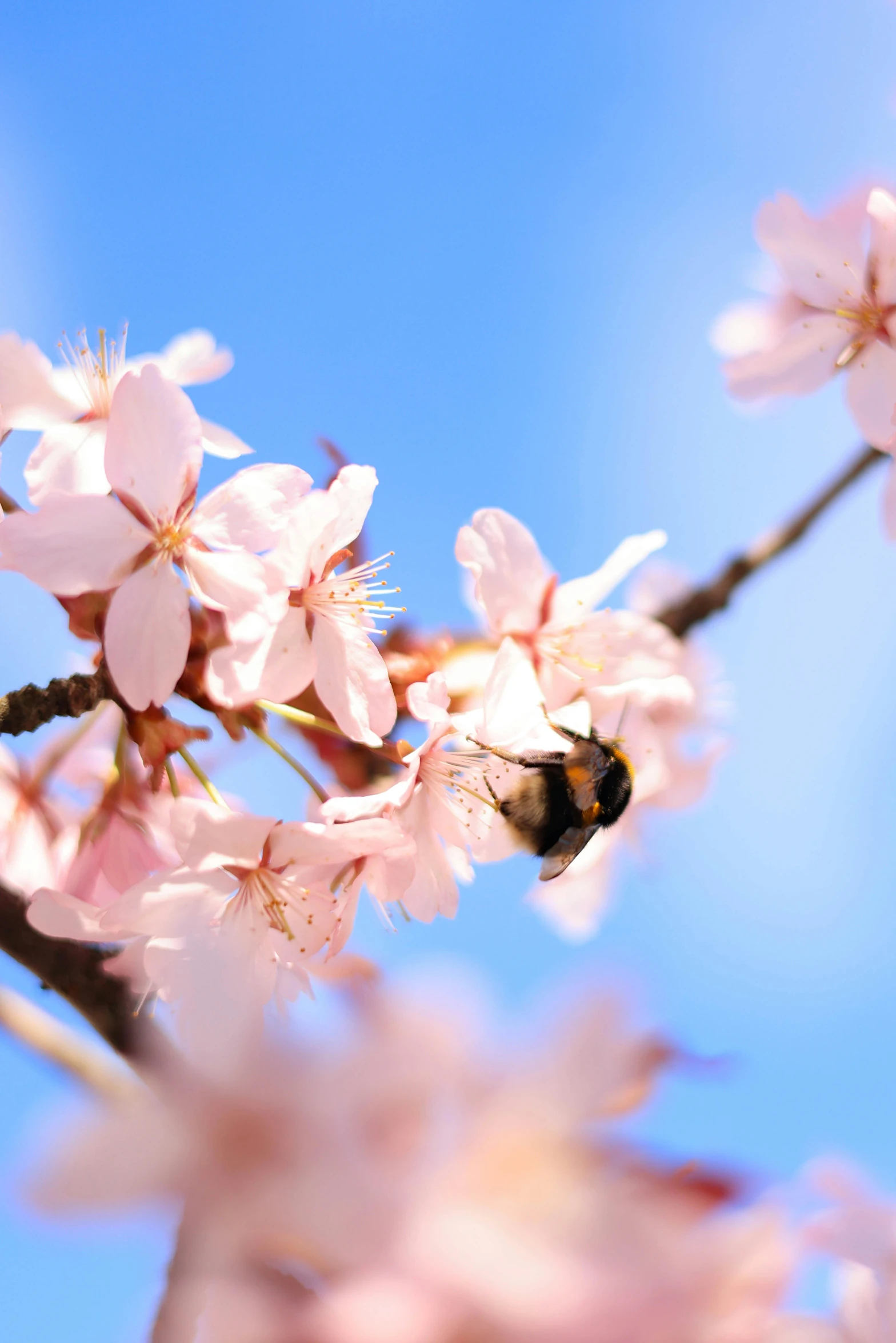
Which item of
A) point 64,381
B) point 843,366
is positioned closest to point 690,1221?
point 64,381

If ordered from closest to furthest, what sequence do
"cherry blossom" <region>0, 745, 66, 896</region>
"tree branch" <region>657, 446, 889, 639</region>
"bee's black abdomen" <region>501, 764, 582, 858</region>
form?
"bee's black abdomen" <region>501, 764, 582, 858</region> < "cherry blossom" <region>0, 745, 66, 896</region> < "tree branch" <region>657, 446, 889, 639</region>

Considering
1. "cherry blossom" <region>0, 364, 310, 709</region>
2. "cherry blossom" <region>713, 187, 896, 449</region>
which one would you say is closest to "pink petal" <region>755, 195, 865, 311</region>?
"cherry blossom" <region>713, 187, 896, 449</region>

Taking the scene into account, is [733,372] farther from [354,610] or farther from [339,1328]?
[339,1328]

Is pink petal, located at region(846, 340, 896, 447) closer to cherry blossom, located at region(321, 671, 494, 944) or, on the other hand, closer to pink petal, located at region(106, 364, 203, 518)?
cherry blossom, located at region(321, 671, 494, 944)

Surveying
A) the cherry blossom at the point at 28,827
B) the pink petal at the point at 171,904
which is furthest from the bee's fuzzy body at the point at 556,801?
the cherry blossom at the point at 28,827

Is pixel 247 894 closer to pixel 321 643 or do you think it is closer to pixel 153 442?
pixel 321 643

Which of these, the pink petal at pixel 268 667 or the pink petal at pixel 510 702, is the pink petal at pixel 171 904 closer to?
→ the pink petal at pixel 268 667

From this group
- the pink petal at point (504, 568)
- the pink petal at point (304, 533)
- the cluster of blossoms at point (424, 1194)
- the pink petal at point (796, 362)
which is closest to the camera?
the cluster of blossoms at point (424, 1194)
